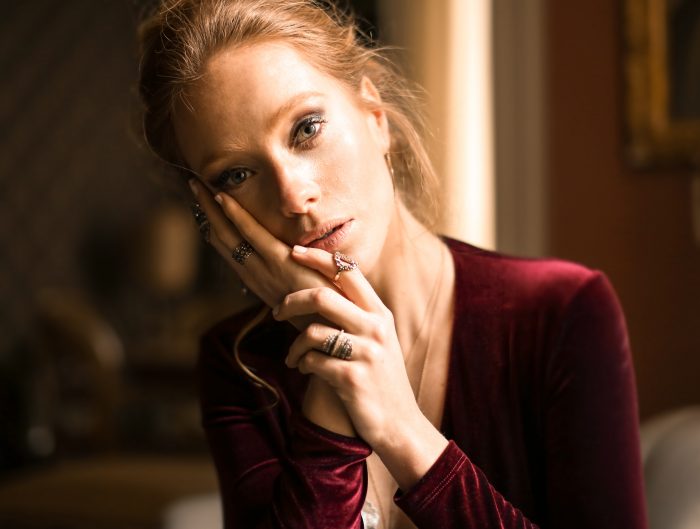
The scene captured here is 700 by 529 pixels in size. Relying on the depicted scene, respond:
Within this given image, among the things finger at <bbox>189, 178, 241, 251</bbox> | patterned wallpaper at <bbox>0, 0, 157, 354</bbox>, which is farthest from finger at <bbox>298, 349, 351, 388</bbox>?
patterned wallpaper at <bbox>0, 0, 157, 354</bbox>

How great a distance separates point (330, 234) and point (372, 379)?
7.7 inches

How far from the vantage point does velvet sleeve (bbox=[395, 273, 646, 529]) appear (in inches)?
42.5

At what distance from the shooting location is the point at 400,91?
1.25m

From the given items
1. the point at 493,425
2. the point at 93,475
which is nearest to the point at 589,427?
the point at 493,425

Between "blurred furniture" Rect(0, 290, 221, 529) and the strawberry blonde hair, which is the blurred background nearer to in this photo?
"blurred furniture" Rect(0, 290, 221, 529)

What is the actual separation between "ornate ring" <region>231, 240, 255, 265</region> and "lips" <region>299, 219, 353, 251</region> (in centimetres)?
10

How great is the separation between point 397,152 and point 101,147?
3898 millimetres

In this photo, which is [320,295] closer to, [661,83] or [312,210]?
[312,210]

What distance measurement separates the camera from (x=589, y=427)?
3.59 ft

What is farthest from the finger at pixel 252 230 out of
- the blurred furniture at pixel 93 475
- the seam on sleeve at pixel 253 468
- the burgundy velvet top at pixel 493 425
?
the blurred furniture at pixel 93 475

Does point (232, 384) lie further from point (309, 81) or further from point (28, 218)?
point (28, 218)

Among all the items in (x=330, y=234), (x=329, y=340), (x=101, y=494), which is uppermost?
(x=330, y=234)

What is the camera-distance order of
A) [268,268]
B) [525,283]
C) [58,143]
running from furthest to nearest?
[58,143] → [525,283] → [268,268]

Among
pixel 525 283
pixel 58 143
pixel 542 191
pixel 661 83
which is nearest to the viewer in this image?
pixel 525 283
